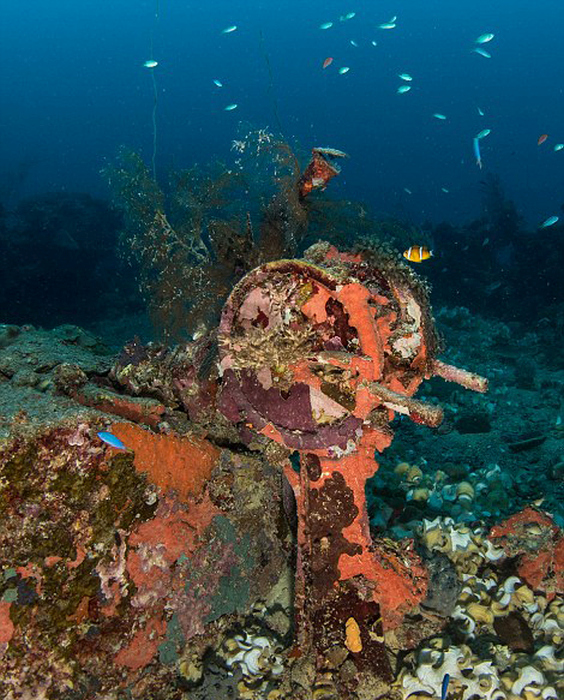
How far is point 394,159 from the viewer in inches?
3442

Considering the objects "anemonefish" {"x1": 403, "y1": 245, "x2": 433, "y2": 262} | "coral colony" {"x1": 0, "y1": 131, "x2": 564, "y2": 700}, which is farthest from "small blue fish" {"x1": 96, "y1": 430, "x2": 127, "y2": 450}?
"anemonefish" {"x1": 403, "y1": 245, "x2": 433, "y2": 262}

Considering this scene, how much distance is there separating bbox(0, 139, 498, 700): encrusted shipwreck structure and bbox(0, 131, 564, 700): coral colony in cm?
1

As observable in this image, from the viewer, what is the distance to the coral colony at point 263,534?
2.69 meters

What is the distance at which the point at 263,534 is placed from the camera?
3744mm

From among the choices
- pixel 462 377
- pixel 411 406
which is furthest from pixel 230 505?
pixel 462 377

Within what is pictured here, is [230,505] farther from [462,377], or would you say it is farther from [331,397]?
[462,377]

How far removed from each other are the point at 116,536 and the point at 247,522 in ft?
3.55

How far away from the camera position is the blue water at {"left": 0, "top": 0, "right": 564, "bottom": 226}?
77.6 metres

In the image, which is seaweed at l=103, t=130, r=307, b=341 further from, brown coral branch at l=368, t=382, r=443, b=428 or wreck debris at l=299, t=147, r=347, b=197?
brown coral branch at l=368, t=382, r=443, b=428

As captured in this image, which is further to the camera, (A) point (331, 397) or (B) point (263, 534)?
(B) point (263, 534)

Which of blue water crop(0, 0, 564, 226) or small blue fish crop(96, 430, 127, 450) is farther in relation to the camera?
blue water crop(0, 0, 564, 226)

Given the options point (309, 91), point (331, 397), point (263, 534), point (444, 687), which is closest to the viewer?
point (444, 687)

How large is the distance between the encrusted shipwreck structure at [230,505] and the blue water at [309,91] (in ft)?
124

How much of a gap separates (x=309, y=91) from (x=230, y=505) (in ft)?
419
